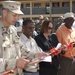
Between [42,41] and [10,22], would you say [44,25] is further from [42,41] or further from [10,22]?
[10,22]

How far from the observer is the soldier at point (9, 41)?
4137 millimetres

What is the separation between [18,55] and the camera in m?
4.45

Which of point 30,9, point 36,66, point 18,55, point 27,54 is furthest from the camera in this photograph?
point 30,9

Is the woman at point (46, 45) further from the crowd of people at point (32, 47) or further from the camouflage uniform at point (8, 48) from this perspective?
the camouflage uniform at point (8, 48)

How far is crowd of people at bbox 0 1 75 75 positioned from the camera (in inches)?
167

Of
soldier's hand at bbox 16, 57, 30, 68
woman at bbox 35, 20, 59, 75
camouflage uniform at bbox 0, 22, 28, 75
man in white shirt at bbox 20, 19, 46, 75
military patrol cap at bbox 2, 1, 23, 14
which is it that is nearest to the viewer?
soldier's hand at bbox 16, 57, 30, 68

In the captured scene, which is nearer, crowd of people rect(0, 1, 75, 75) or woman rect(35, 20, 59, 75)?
crowd of people rect(0, 1, 75, 75)

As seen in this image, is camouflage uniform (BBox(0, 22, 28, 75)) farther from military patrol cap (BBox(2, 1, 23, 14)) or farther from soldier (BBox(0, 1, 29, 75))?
military patrol cap (BBox(2, 1, 23, 14))

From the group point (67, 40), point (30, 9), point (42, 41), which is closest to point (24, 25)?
point (42, 41)

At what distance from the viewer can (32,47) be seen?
606 centimetres

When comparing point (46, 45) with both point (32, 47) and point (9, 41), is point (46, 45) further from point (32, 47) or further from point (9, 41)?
point (9, 41)

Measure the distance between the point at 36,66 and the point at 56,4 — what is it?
43335mm

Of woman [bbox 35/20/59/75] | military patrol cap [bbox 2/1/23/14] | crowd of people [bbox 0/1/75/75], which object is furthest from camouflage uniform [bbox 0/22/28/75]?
woman [bbox 35/20/59/75]

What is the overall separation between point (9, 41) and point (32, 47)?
1.74 meters
